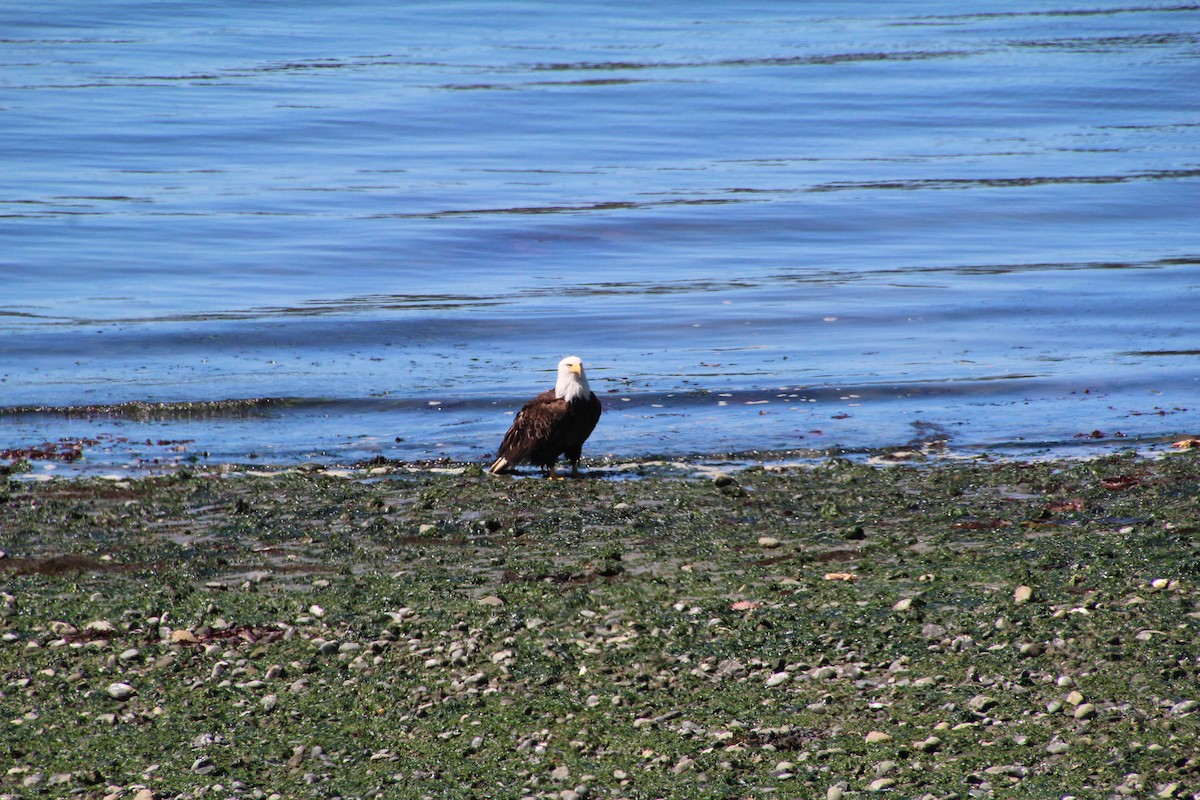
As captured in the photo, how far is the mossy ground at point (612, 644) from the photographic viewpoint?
611 cm

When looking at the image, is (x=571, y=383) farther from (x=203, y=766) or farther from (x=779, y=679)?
(x=203, y=766)

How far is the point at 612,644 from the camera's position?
7.28 meters

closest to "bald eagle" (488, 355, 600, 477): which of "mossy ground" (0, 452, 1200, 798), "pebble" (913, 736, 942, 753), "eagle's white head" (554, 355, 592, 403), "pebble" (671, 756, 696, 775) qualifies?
"eagle's white head" (554, 355, 592, 403)

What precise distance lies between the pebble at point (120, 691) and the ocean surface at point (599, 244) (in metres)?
5.15

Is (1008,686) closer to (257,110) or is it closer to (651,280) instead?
(651,280)

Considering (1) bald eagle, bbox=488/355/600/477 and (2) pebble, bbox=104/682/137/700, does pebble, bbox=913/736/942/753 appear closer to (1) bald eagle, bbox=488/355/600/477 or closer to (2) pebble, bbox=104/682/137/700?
(2) pebble, bbox=104/682/137/700

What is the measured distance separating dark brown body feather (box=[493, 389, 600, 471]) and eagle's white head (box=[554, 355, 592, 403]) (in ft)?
0.16

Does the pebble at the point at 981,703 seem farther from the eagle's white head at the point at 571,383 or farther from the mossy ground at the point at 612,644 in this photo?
the eagle's white head at the point at 571,383

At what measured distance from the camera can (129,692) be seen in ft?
23.0

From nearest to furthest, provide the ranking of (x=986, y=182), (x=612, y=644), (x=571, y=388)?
1. (x=612, y=644)
2. (x=571, y=388)
3. (x=986, y=182)

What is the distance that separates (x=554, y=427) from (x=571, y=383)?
0.43 m

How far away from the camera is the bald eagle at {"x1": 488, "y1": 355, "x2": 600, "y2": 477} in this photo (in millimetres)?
11281

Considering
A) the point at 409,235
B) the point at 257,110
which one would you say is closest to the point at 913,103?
the point at 257,110

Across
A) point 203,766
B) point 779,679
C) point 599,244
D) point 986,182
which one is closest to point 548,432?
point 779,679
